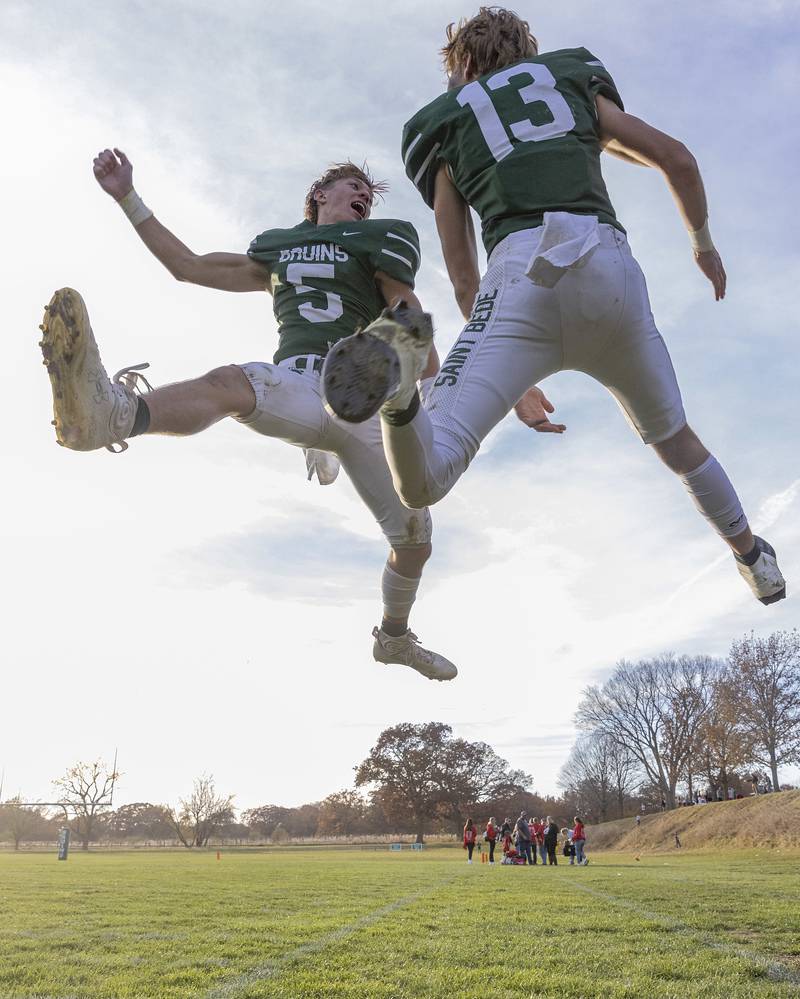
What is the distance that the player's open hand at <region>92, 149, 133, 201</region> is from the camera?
4.10 meters

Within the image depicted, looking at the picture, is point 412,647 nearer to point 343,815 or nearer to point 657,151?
point 657,151

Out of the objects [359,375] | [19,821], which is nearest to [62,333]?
[359,375]

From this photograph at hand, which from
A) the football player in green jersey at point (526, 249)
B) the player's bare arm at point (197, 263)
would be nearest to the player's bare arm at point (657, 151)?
the football player in green jersey at point (526, 249)

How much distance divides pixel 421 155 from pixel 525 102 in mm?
469

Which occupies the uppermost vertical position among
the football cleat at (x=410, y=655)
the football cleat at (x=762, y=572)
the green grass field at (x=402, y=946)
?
the football cleat at (x=762, y=572)

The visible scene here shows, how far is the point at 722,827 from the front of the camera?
42156 millimetres

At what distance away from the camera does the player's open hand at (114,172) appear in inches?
161

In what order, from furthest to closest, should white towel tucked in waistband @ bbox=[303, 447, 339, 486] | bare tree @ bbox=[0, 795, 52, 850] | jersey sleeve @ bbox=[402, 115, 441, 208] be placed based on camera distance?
bare tree @ bbox=[0, 795, 52, 850]
white towel tucked in waistband @ bbox=[303, 447, 339, 486]
jersey sleeve @ bbox=[402, 115, 441, 208]

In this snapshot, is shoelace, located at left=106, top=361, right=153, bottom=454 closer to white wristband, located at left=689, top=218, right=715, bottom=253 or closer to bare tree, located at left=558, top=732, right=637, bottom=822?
white wristband, located at left=689, top=218, right=715, bottom=253

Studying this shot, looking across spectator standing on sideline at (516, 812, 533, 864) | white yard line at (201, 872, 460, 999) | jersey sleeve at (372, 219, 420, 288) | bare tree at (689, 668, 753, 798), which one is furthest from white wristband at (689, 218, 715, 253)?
bare tree at (689, 668, 753, 798)

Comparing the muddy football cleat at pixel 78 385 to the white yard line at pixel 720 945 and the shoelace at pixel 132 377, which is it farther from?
the white yard line at pixel 720 945

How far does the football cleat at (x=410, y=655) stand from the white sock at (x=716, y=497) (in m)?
1.99

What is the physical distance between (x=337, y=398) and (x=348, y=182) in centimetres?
294

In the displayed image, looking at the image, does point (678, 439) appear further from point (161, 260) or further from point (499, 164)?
point (161, 260)
